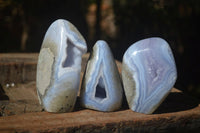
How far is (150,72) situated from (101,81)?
23 centimetres

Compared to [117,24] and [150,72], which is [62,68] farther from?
[117,24]

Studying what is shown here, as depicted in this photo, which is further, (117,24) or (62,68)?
(117,24)

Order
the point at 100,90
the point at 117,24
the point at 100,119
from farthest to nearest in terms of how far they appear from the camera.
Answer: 1. the point at 117,24
2. the point at 100,90
3. the point at 100,119

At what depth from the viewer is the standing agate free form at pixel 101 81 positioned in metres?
1.33

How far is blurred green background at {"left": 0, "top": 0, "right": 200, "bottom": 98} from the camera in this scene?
277 centimetres

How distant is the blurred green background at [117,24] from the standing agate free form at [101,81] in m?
1.20

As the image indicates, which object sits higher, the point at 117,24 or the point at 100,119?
the point at 117,24

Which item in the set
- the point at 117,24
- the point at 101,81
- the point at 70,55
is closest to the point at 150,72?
the point at 101,81

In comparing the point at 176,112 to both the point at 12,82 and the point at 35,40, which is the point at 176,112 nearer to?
the point at 12,82

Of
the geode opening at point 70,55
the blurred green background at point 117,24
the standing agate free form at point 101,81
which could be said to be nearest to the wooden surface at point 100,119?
the standing agate free form at point 101,81

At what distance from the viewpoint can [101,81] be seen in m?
1.36

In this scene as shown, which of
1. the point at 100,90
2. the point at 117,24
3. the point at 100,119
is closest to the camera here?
the point at 100,119

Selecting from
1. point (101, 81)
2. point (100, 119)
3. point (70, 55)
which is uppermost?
point (70, 55)

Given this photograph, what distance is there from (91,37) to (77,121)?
2.44m
